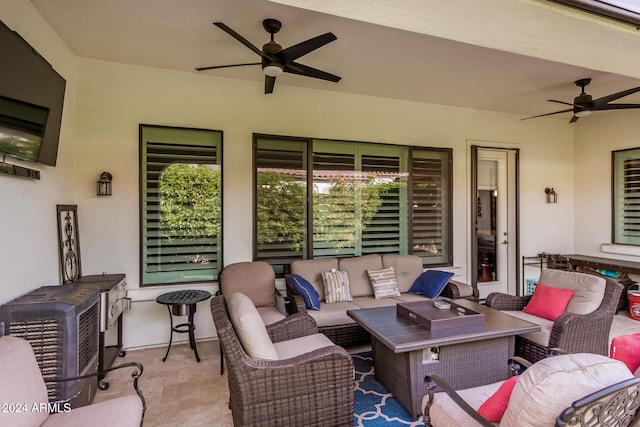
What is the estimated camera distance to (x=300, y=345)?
2508 millimetres

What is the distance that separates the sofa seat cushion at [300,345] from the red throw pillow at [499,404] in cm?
121

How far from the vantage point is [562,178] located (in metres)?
5.98

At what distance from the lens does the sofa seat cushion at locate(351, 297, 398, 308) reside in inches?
145

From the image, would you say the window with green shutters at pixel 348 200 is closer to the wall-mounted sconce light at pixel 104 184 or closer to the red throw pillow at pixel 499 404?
the wall-mounted sconce light at pixel 104 184

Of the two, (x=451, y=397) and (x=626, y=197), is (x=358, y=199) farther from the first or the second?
(x=626, y=197)

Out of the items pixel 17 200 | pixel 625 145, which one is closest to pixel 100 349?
pixel 17 200

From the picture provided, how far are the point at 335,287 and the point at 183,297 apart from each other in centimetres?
164

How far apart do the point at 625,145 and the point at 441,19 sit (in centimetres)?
520

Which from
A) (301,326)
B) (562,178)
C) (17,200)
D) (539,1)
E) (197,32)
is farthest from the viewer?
(562,178)

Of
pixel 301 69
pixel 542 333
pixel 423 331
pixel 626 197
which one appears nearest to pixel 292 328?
pixel 423 331

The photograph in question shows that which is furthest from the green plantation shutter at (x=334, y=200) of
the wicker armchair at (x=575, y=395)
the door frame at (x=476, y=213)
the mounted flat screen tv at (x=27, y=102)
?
the wicker armchair at (x=575, y=395)

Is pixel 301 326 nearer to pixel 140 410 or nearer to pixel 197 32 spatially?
pixel 140 410

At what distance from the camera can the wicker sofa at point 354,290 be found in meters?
3.42

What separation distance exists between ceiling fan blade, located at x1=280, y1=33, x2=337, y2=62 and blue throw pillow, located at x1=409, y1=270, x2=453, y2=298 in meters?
2.89
